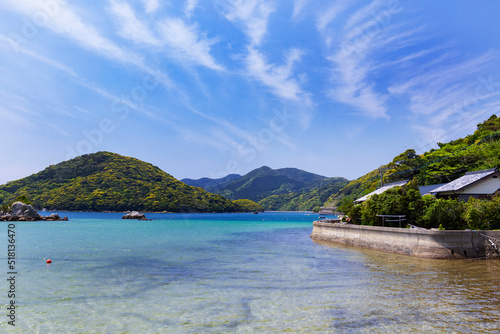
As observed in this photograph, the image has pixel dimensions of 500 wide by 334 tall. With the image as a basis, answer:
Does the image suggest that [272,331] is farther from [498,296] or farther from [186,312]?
[498,296]

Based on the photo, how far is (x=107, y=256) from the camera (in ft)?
86.0

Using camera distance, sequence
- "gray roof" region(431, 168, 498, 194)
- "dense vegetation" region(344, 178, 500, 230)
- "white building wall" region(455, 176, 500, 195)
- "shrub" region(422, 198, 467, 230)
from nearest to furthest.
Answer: "dense vegetation" region(344, 178, 500, 230) → "shrub" region(422, 198, 467, 230) → "gray roof" region(431, 168, 498, 194) → "white building wall" region(455, 176, 500, 195)

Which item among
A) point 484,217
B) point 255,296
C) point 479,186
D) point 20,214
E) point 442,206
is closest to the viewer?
point 255,296

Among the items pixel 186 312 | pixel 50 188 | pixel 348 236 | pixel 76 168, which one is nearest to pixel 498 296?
pixel 186 312

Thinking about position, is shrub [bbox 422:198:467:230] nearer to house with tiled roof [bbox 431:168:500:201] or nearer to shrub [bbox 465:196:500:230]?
shrub [bbox 465:196:500:230]

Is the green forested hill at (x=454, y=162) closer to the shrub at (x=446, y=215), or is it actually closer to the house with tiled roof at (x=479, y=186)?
the house with tiled roof at (x=479, y=186)

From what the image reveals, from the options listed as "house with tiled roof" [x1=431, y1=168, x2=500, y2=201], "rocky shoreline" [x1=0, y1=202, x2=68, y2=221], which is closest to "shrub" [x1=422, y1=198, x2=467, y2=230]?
"house with tiled roof" [x1=431, y1=168, x2=500, y2=201]

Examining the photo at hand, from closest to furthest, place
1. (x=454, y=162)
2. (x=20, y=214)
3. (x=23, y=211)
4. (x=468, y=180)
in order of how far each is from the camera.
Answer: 1. (x=468, y=180)
2. (x=454, y=162)
3. (x=20, y=214)
4. (x=23, y=211)

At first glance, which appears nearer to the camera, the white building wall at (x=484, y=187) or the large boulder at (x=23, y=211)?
the white building wall at (x=484, y=187)

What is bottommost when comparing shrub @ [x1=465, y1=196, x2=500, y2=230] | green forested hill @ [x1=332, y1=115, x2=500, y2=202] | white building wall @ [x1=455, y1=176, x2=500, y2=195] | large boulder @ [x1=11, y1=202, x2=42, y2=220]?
large boulder @ [x1=11, y1=202, x2=42, y2=220]

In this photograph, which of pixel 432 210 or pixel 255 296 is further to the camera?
pixel 432 210

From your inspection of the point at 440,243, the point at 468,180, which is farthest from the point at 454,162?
the point at 440,243

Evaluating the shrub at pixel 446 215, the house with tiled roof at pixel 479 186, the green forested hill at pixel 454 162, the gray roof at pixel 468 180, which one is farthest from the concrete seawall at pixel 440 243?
the green forested hill at pixel 454 162

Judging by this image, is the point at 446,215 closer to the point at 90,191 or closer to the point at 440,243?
the point at 440,243
